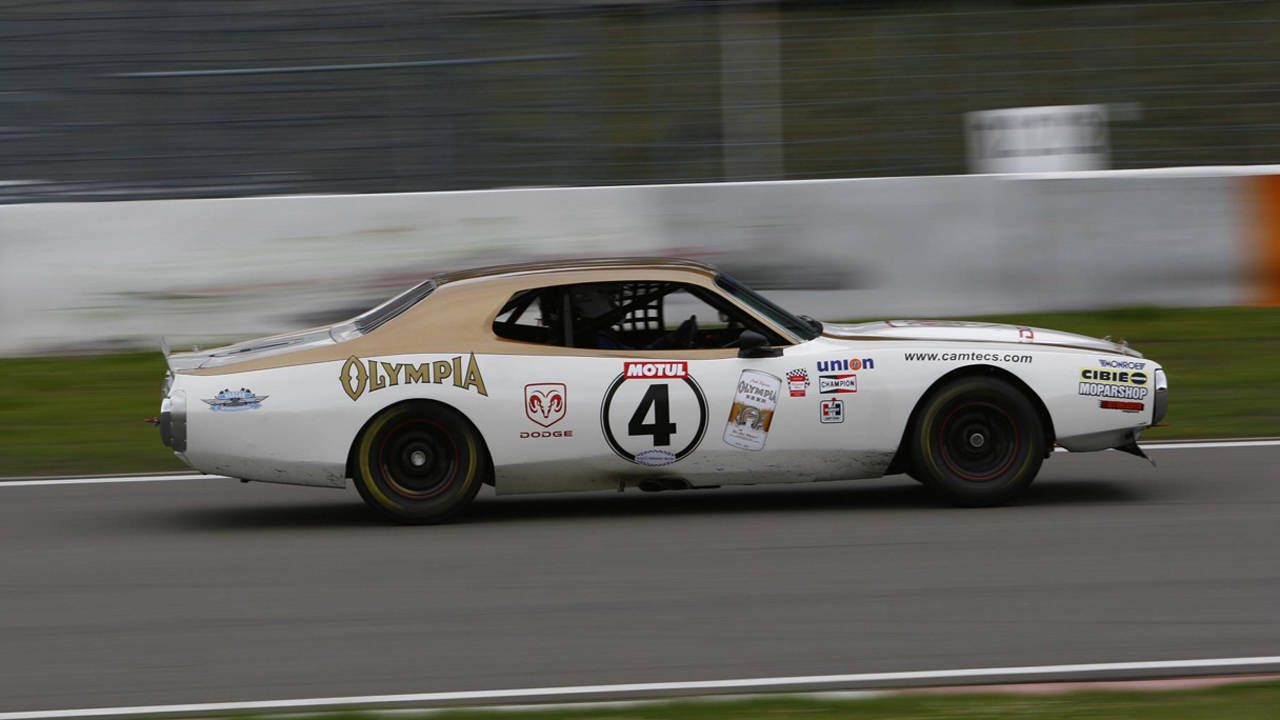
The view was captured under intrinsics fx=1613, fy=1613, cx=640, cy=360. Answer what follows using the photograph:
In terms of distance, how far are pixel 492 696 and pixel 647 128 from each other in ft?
26.8

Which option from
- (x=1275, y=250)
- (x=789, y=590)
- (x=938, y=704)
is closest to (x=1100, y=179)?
(x=1275, y=250)

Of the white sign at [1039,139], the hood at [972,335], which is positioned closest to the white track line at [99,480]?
the hood at [972,335]

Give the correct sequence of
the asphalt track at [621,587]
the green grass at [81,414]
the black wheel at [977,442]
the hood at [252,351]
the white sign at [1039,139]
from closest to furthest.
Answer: the asphalt track at [621,587] → the black wheel at [977,442] → the hood at [252,351] → the green grass at [81,414] → the white sign at [1039,139]

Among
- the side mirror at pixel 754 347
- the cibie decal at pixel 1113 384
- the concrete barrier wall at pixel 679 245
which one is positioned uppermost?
the concrete barrier wall at pixel 679 245

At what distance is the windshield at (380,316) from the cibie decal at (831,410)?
1.99 meters

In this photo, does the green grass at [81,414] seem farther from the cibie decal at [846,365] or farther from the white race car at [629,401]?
the cibie decal at [846,365]

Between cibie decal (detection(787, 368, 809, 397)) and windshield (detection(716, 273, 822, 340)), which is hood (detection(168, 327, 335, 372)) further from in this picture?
cibie decal (detection(787, 368, 809, 397))

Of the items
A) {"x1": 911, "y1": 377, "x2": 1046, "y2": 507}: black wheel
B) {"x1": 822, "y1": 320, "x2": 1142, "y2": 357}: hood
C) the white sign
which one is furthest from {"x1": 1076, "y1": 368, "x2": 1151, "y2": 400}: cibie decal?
the white sign

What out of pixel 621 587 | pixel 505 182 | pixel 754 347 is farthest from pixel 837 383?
pixel 505 182

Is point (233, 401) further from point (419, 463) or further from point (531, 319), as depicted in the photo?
point (531, 319)

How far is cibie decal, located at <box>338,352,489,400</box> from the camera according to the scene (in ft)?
24.7

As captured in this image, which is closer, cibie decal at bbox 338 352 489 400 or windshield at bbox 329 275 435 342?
cibie decal at bbox 338 352 489 400

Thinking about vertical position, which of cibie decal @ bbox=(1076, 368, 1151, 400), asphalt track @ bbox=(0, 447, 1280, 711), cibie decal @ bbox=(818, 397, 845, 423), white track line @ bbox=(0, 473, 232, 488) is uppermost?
cibie decal @ bbox=(1076, 368, 1151, 400)

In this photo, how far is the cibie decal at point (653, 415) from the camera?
745cm
